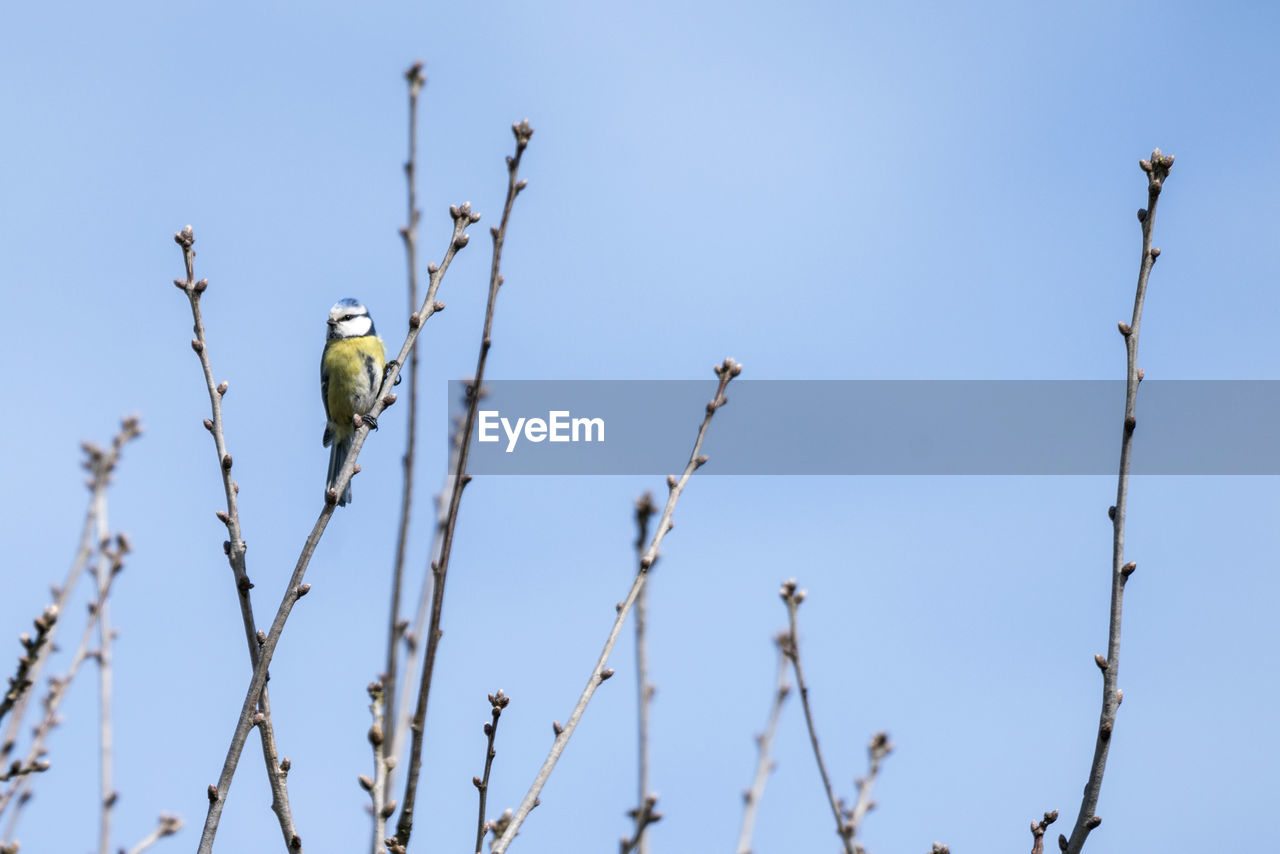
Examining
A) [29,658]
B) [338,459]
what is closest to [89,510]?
[29,658]

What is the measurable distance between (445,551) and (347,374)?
5493 mm

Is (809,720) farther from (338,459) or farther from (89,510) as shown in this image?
(338,459)

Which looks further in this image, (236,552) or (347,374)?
(347,374)

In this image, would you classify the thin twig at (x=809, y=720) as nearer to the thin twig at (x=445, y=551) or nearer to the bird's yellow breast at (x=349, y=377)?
the thin twig at (x=445, y=551)

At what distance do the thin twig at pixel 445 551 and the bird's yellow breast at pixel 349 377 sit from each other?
4.85m

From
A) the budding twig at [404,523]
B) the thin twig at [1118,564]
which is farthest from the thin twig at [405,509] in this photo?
the thin twig at [1118,564]

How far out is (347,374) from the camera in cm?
812

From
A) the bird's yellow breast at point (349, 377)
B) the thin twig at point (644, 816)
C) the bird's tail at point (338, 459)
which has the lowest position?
the thin twig at point (644, 816)

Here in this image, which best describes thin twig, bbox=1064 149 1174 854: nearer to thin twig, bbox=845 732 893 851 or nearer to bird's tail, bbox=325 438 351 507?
thin twig, bbox=845 732 893 851

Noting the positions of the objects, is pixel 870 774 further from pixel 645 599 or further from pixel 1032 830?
pixel 645 599

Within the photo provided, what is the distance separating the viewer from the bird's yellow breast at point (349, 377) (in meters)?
7.98

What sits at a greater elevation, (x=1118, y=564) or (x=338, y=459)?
(x=338, y=459)

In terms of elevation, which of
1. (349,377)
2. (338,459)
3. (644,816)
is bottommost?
(644,816)

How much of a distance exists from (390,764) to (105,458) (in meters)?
2.16
